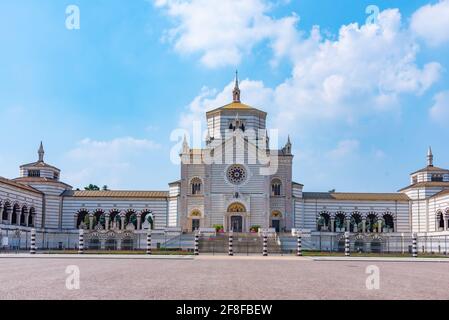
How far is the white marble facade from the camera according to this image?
61.8 m

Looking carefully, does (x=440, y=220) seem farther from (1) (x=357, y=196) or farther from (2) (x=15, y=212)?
(2) (x=15, y=212)

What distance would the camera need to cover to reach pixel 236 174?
206ft

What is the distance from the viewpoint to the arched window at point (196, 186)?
2491 inches

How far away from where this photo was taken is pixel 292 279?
18078mm

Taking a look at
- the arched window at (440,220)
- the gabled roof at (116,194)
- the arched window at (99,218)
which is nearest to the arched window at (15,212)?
the gabled roof at (116,194)

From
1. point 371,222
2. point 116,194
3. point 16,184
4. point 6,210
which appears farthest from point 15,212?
point 371,222

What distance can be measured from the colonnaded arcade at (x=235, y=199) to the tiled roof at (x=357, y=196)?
11 centimetres

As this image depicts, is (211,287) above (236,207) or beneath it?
beneath

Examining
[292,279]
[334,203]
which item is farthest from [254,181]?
[292,279]

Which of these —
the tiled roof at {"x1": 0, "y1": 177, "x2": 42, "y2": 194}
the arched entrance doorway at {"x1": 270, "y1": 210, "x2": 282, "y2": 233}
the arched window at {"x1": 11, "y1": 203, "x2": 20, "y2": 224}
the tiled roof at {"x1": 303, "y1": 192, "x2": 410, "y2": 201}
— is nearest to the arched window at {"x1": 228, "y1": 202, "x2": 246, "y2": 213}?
the arched entrance doorway at {"x1": 270, "y1": 210, "x2": 282, "y2": 233}

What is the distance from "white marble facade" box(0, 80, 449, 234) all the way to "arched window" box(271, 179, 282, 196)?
0.10 metres

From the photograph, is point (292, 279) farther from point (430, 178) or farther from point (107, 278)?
point (430, 178)

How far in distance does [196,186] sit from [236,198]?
4577 mm
